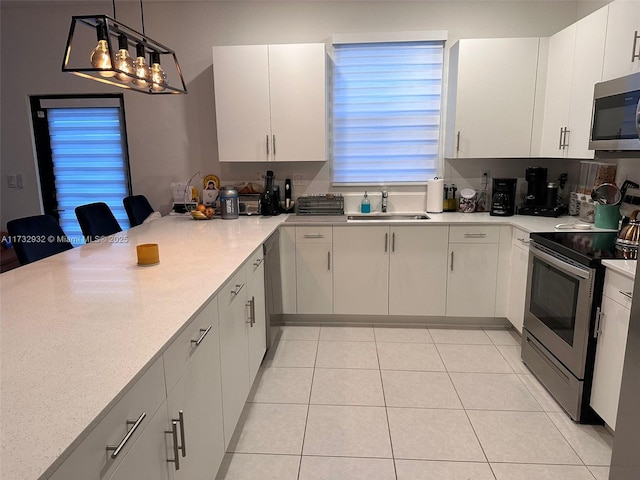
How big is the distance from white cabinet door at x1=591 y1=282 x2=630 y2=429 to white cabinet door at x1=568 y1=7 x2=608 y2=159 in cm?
121

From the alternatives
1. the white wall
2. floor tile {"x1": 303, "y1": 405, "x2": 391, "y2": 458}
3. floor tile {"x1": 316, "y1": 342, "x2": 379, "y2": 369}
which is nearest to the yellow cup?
floor tile {"x1": 303, "y1": 405, "x2": 391, "y2": 458}

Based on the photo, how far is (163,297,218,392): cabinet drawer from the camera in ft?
4.20

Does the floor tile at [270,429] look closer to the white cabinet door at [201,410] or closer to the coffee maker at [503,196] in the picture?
the white cabinet door at [201,410]

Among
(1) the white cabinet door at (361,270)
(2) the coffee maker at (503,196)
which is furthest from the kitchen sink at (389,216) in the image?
(2) the coffee maker at (503,196)

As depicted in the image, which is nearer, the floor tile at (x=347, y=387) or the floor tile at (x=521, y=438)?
the floor tile at (x=521, y=438)

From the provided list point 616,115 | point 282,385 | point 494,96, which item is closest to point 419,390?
point 282,385

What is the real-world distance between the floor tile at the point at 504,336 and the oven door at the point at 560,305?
1.75 feet

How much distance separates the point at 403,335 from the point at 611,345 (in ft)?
5.22

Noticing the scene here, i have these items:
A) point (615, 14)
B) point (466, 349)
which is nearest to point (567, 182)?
point (615, 14)

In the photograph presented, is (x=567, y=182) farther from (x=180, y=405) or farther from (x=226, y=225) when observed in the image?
(x=180, y=405)

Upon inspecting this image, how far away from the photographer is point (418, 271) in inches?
135

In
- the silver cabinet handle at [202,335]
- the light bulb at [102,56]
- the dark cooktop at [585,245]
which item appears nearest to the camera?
the silver cabinet handle at [202,335]

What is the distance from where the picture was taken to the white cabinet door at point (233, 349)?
1.86 m

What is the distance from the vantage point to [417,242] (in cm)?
338
